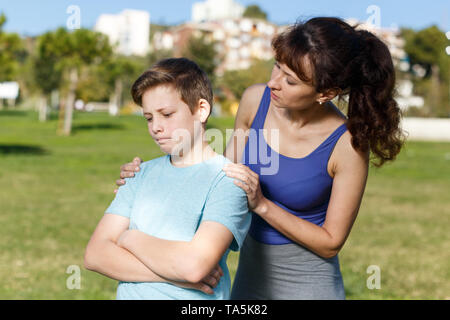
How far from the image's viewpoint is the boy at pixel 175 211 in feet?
6.25

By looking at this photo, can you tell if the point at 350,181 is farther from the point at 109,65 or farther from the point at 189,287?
the point at 109,65

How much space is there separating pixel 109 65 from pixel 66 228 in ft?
79.5

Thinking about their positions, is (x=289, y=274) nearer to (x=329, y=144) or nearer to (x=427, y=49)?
(x=329, y=144)

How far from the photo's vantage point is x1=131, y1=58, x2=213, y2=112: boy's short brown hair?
2.01m

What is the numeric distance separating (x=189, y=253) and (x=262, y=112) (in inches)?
35.1

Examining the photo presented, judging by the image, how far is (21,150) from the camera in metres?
21.0

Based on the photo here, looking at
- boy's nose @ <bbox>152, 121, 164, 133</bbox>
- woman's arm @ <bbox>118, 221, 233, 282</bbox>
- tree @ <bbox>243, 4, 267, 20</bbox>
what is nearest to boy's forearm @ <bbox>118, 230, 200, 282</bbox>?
woman's arm @ <bbox>118, 221, 233, 282</bbox>

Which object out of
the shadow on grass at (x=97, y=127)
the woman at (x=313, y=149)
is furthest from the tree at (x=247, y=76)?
the woman at (x=313, y=149)

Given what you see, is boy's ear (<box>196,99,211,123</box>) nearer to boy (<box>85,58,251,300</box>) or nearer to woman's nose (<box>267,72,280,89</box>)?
boy (<box>85,58,251,300</box>)

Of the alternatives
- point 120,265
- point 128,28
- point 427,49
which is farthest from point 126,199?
point 128,28

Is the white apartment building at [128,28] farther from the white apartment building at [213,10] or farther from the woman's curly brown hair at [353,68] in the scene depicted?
the woman's curly brown hair at [353,68]

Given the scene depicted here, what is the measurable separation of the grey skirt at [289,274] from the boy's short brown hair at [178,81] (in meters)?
0.80
